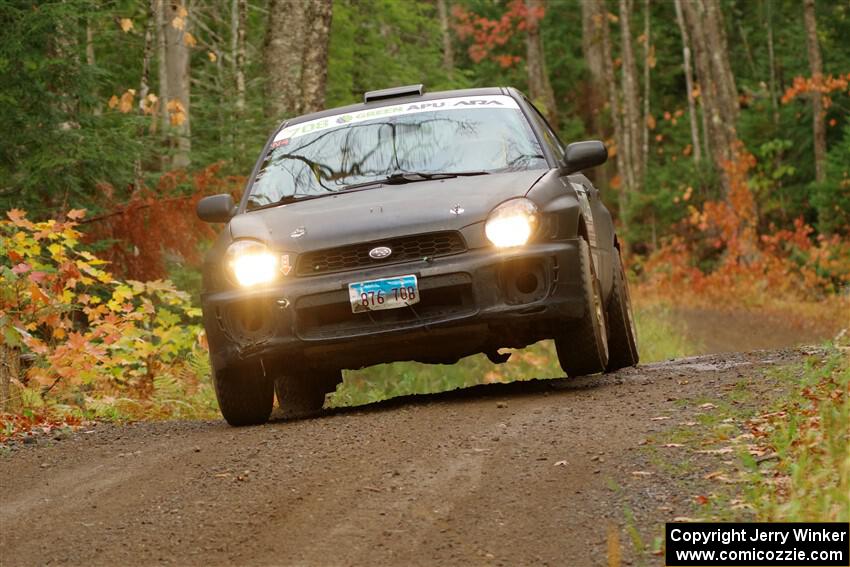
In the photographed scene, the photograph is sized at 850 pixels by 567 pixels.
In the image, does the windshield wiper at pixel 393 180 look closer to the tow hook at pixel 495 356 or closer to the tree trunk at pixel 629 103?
the tow hook at pixel 495 356

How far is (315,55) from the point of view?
50.1ft

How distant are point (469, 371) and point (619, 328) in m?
6.90

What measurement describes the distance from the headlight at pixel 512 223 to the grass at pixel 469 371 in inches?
184

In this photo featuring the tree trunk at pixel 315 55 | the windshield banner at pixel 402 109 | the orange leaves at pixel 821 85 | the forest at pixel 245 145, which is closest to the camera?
the windshield banner at pixel 402 109

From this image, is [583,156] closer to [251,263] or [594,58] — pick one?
[251,263]

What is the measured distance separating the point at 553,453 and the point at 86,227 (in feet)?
24.8

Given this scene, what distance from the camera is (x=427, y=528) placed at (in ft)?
17.1

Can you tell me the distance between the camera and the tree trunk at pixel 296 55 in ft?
50.0

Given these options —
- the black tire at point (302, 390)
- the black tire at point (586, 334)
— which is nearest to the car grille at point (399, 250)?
the black tire at point (586, 334)

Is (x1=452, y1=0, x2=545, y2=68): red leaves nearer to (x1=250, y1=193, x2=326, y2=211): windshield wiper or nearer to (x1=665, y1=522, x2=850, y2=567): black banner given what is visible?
(x1=250, y1=193, x2=326, y2=211): windshield wiper

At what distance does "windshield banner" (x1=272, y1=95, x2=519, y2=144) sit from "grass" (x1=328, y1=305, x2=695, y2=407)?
3.35 meters

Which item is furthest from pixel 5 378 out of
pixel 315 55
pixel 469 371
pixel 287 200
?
pixel 469 371

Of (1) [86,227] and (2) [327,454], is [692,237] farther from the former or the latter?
(2) [327,454]

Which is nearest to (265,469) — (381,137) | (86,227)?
(381,137)
